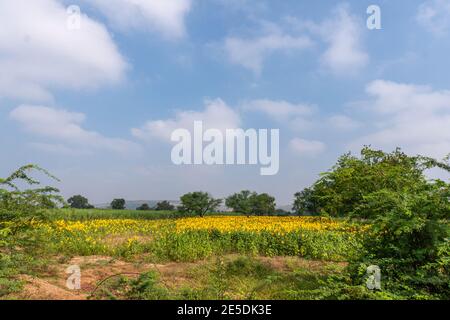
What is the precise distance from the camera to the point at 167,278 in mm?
7691

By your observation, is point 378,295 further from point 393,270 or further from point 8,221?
point 8,221

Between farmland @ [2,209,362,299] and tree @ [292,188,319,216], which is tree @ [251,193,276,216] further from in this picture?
farmland @ [2,209,362,299]

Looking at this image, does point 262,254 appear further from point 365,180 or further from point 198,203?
point 198,203

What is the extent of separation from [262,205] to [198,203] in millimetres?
7357

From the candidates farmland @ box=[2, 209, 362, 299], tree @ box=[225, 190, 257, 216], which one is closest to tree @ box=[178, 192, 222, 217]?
tree @ box=[225, 190, 257, 216]

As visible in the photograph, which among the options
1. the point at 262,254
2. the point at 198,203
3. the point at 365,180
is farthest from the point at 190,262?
the point at 198,203

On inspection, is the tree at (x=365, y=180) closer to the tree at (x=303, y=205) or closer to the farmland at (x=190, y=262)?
the farmland at (x=190, y=262)

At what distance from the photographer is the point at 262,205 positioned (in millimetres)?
34812

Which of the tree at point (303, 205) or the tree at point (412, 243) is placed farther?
the tree at point (303, 205)

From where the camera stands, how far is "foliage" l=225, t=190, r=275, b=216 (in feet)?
109

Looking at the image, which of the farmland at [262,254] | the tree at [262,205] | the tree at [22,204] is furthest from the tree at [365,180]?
the tree at [262,205]

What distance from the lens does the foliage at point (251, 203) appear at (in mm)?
33250
